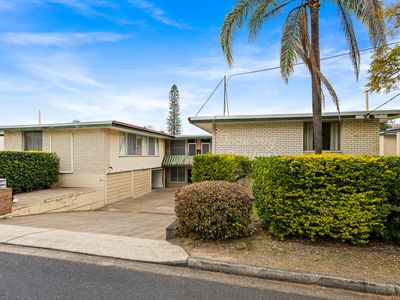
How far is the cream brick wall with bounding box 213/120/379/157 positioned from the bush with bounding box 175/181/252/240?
24.3 feet

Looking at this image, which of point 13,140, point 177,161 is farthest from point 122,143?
point 177,161

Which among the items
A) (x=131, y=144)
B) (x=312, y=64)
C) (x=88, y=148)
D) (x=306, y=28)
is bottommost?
(x=88, y=148)

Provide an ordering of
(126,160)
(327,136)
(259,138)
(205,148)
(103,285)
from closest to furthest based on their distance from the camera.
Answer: (103,285) < (327,136) < (259,138) < (126,160) < (205,148)

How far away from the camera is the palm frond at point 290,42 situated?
786 centimetres

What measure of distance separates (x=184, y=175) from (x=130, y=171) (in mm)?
6683

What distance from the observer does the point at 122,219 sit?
848 cm

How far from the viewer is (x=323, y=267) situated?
11.5 ft

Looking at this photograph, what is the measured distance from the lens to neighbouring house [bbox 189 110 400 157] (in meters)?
10.8

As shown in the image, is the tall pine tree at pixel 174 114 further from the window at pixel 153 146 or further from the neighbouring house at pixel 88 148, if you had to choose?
the neighbouring house at pixel 88 148

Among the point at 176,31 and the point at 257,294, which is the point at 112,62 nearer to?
the point at 176,31

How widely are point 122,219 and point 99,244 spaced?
13.1 ft

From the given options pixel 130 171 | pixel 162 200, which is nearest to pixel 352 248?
pixel 162 200

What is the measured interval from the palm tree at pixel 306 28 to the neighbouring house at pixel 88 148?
812cm

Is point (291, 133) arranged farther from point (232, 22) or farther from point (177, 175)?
point (177, 175)
